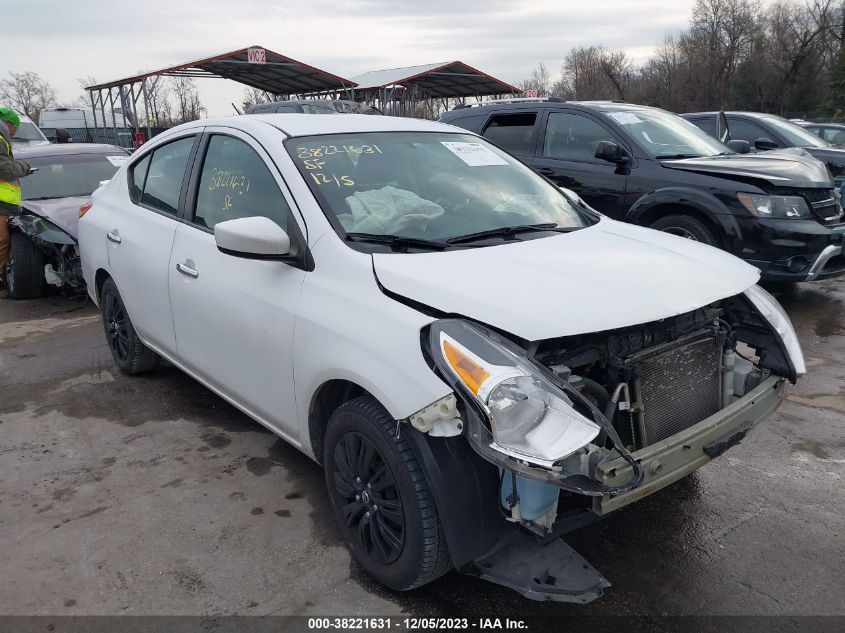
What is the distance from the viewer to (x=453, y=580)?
263cm

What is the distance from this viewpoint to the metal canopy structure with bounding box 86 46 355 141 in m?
23.5

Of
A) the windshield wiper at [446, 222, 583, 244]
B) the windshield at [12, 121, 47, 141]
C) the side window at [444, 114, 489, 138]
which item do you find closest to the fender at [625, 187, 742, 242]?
the side window at [444, 114, 489, 138]

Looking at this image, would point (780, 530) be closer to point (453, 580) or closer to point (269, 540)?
point (453, 580)

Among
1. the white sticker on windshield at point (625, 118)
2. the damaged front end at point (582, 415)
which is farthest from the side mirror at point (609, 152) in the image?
the damaged front end at point (582, 415)

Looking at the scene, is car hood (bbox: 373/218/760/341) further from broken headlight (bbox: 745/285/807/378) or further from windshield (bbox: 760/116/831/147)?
windshield (bbox: 760/116/831/147)

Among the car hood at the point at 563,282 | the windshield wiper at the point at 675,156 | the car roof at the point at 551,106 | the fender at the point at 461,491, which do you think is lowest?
the fender at the point at 461,491

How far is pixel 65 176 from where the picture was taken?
7387 mm

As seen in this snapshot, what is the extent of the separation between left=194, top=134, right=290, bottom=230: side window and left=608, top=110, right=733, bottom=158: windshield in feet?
14.1

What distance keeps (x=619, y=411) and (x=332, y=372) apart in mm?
1069

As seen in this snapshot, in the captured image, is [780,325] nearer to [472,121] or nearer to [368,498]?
[368,498]

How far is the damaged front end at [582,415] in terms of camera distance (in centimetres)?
200

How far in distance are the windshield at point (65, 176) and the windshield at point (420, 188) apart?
17.3ft

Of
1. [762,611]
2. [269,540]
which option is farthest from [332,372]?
[762,611]

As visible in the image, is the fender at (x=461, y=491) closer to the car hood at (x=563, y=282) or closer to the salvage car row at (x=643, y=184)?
the car hood at (x=563, y=282)
